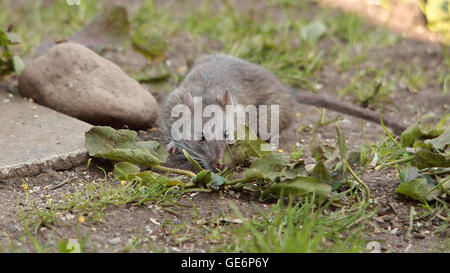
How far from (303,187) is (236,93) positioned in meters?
1.71

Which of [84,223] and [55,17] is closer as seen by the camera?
[84,223]

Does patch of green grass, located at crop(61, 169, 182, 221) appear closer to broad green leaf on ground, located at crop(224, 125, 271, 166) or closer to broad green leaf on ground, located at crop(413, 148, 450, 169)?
broad green leaf on ground, located at crop(224, 125, 271, 166)

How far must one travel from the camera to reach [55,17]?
6.70 meters

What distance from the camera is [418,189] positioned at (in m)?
3.25

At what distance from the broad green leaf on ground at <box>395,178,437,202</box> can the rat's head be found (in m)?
1.29

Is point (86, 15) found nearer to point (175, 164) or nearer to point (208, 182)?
point (175, 164)

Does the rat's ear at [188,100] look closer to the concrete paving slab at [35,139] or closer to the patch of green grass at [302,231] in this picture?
the concrete paving slab at [35,139]

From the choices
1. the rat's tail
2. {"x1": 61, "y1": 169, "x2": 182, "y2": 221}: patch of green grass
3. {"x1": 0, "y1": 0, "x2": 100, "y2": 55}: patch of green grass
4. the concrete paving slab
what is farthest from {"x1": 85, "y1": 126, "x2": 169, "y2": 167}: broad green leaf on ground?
Answer: {"x1": 0, "y1": 0, "x2": 100, "y2": 55}: patch of green grass

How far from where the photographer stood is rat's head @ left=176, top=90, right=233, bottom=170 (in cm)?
397

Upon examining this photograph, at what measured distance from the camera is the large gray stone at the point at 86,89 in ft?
14.8

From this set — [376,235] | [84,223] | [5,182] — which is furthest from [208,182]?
[5,182]
